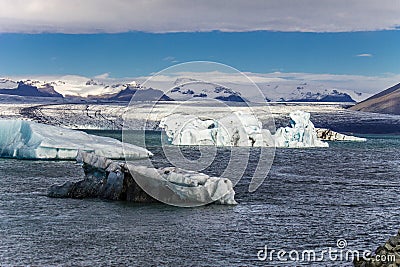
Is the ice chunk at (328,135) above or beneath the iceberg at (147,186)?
above

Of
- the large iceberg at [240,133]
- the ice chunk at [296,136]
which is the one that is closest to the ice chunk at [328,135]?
the large iceberg at [240,133]

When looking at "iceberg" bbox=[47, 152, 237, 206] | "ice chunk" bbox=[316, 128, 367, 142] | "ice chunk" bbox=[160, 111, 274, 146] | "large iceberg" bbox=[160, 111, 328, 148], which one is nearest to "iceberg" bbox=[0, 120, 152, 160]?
"iceberg" bbox=[47, 152, 237, 206]

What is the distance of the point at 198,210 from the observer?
55.1ft

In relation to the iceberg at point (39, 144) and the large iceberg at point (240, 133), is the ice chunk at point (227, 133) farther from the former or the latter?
the iceberg at point (39, 144)

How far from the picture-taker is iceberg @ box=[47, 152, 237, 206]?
17.2 metres

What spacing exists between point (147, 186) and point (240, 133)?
28157 millimetres

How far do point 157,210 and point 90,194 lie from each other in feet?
9.12

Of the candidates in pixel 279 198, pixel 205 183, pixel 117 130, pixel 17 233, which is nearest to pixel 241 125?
pixel 279 198

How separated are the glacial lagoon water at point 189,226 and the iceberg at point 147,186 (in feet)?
1.34

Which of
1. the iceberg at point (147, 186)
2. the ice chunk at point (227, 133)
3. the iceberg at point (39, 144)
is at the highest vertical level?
the ice chunk at point (227, 133)

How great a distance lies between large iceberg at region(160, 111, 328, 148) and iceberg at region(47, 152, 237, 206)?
26714 mm

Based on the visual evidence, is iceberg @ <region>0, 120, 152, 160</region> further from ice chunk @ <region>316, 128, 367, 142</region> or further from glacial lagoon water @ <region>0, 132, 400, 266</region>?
ice chunk @ <region>316, 128, 367, 142</region>

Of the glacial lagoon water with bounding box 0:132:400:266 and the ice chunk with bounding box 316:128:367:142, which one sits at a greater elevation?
the ice chunk with bounding box 316:128:367:142

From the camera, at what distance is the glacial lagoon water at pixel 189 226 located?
12133mm
